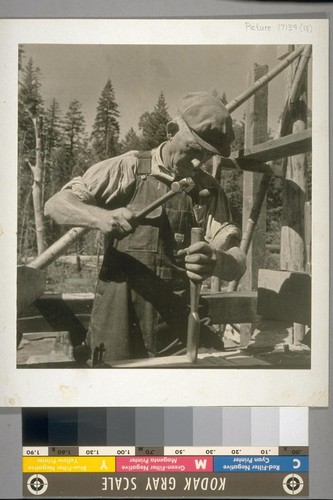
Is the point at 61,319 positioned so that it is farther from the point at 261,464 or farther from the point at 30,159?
the point at 261,464

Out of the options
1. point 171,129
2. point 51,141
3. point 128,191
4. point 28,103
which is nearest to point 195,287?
point 128,191

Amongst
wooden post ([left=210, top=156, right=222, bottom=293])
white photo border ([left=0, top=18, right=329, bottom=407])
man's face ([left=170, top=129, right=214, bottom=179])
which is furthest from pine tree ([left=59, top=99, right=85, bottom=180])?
wooden post ([left=210, top=156, right=222, bottom=293])

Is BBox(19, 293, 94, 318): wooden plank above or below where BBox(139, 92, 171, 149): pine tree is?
below

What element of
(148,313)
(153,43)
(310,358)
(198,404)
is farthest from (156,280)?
(153,43)

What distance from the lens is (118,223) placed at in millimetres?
1611

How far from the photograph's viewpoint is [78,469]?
1.63 m

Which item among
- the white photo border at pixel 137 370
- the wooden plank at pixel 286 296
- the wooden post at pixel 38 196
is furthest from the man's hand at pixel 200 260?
the wooden post at pixel 38 196

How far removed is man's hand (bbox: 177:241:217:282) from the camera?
5.32 feet

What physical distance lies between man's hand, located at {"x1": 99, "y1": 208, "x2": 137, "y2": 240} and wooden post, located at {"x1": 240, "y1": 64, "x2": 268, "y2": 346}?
30cm

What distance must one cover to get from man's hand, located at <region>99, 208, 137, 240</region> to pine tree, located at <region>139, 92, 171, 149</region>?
0.18 m

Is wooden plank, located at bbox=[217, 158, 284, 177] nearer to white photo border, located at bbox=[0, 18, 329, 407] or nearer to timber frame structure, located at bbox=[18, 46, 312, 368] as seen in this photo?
timber frame structure, located at bbox=[18, 46, 312, 368]

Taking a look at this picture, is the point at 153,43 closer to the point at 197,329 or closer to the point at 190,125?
the point at 190,125

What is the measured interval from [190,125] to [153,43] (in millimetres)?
233

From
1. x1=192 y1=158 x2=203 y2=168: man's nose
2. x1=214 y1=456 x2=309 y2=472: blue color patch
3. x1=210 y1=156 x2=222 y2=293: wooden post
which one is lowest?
x1=214 y1=456 x2=309 y2=472: blue color patch
